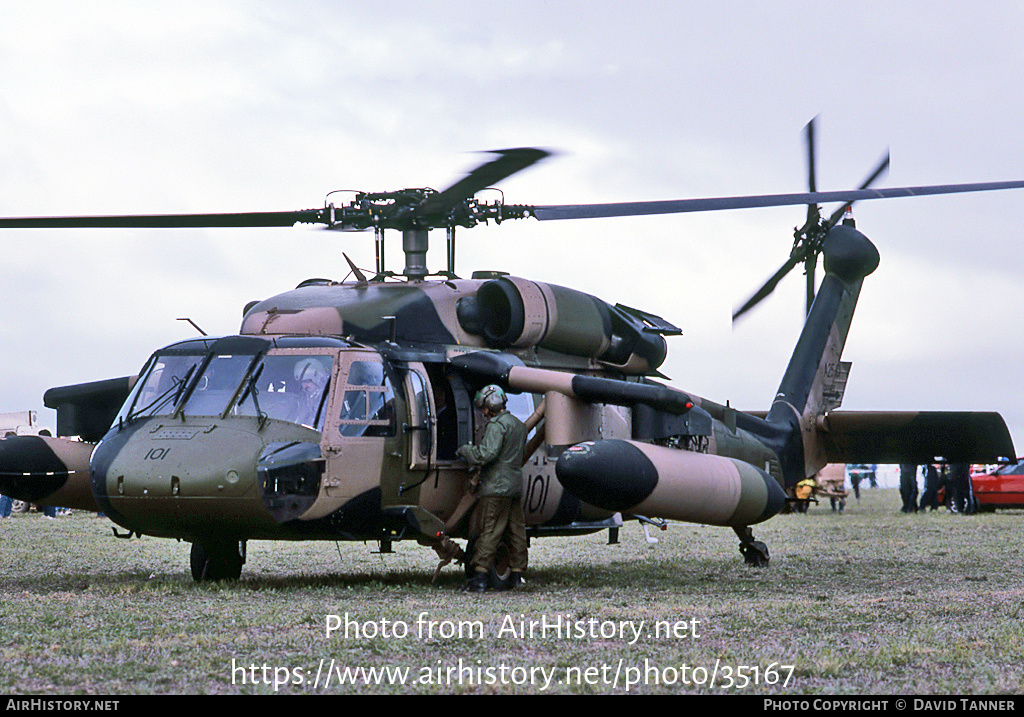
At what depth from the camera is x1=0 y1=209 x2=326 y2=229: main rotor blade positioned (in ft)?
37.8

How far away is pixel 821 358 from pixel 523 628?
28.6ft

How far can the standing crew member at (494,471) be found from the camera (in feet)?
36.6

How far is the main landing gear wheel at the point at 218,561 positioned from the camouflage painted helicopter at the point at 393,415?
0.02 m

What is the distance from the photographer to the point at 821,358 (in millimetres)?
16141

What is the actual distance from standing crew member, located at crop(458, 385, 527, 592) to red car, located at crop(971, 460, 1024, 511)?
73.3 feet

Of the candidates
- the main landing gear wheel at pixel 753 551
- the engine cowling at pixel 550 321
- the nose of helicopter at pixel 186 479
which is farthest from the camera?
the main landing gear wheel at pixel 753 551

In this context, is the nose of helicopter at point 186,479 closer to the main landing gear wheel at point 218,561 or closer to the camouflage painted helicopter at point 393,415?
the camouflage painted helicopter at point 393,415

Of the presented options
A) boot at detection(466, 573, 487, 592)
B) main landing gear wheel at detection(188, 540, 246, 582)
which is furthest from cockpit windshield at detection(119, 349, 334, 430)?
boot at detection(466, 573, 487, 592)

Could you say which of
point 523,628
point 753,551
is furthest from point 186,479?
point 753,551

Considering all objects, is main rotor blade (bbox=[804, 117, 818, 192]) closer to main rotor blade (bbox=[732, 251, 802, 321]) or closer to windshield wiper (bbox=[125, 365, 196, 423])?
main rotor blade (bbox=[732, 251, 802, 321])

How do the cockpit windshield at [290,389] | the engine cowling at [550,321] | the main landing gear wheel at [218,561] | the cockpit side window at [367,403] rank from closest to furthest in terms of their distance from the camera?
the cockpit windshield at [290,389] → the cockpit side window at [367,403] → the main landing gear wheel at [218,561] → the engine cowling at [550,321]

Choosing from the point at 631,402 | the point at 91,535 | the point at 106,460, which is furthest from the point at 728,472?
the point at 91,535

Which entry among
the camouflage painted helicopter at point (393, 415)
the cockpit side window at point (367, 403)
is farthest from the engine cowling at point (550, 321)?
the cockpit side window at point (367, 403)

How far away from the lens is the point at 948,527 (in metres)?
22.6
